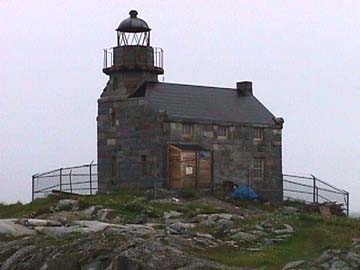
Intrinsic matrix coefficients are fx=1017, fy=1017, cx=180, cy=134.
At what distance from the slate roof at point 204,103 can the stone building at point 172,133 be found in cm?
6

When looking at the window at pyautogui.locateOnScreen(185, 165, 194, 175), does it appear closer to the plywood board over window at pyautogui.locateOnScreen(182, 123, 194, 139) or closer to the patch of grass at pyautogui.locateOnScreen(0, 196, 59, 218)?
the plywood board over window at pyautogui.locateOnScreen(182, 123, 194, 139)

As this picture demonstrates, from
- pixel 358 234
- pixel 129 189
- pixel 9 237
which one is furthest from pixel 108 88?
pixel 358 234

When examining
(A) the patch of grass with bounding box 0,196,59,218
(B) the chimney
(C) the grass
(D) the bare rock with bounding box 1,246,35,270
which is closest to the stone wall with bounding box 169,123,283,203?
(B) the chimney

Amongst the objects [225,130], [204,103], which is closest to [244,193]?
[225,130]

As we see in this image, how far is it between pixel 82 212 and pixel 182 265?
16.9 m

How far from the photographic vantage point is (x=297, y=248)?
27.6 meters

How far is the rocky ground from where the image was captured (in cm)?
2447

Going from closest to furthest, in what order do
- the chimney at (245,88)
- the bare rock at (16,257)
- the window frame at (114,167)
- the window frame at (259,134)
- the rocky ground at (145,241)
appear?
1. the rocky ground at (145,241)
2. the bare rock at (16,257)
3. the window frame at (114,167)
4. the window frame at (259,134)
5. the chimney at (245,88)

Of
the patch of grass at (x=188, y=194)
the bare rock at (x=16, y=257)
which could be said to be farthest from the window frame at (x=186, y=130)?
the bare rock at (x=16, y=257)

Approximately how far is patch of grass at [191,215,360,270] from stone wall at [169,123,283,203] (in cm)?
1842

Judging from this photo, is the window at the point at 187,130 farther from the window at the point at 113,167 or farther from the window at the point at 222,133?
the window at the point at 113,167

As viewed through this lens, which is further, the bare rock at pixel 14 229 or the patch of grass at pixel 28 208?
the patch of grass at pixel 28 208

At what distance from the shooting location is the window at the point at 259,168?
52.8 m

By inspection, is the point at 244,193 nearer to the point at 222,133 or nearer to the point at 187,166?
the point at 187,166
